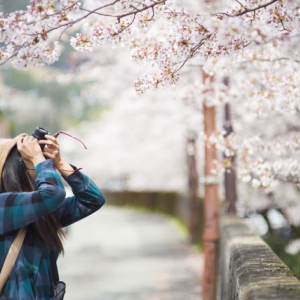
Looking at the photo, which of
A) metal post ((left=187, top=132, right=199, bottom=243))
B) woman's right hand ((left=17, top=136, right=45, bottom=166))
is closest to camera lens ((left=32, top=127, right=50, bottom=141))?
woman's right hand ((left=17, top=136, right=45, bottom=166))

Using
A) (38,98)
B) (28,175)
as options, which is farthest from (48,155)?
(38,98)

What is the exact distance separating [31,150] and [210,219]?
6.01 m

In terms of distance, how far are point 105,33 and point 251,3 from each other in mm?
905

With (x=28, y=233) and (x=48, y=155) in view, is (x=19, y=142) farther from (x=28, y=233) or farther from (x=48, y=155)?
(x=28, y=233)

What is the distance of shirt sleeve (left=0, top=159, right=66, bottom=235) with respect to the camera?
3328 millimetres

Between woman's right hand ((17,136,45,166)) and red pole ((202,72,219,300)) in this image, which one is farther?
red pole ((202,72,219,300))

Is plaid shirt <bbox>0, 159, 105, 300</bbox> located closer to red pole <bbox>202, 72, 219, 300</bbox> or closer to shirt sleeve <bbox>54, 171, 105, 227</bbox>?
shirt sleeve <bbox>54, 171, 105, 227</bbox>

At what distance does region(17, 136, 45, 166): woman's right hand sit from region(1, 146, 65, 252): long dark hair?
0.07 meters

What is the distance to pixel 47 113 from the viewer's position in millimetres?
46375

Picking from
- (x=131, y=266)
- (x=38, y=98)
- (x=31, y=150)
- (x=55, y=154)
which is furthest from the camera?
(x=38, y=98)

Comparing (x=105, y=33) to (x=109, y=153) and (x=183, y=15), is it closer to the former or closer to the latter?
(x=183, y=15)

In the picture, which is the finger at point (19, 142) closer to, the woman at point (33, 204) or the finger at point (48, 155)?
the woman at point (33, 204)

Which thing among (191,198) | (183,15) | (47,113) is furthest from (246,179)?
(47,113)

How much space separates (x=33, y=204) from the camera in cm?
334
